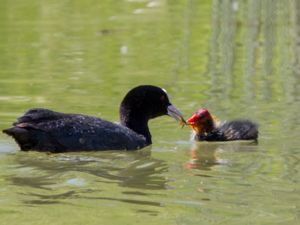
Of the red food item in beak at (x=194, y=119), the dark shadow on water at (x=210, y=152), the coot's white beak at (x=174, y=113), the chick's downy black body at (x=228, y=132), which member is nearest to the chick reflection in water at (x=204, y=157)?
the dark shadow on water at (x=210, y=152)

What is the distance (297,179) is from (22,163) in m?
2.62

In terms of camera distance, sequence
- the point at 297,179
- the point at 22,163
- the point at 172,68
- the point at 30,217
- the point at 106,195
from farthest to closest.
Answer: the point at 172,68
the point at 22,163
the point at 297,179
the point at 106,195
the point at 30,217

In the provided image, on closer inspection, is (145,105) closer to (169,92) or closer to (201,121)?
(201,121)

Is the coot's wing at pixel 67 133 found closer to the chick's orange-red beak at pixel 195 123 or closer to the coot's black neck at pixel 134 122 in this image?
the coot's black neck at pixel 134 122

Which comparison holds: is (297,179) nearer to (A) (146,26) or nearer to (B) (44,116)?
(B) (44,116)

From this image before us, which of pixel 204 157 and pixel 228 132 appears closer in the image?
pixel 204 157

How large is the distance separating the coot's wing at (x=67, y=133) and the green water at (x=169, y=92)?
161 millimetres

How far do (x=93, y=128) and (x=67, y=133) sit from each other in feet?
1.08

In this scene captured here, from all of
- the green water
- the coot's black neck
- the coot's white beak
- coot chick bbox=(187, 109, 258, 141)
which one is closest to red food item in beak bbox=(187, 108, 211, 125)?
coot chick bbox=(187, 109, 258, 141)

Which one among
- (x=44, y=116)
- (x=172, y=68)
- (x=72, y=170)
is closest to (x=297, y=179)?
(x=72, y=170)

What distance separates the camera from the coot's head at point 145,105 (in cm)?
1210

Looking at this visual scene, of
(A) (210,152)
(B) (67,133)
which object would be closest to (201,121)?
(A) (210,152)

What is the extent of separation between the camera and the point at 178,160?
1065 centimetres

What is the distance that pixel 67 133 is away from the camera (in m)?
11.1
